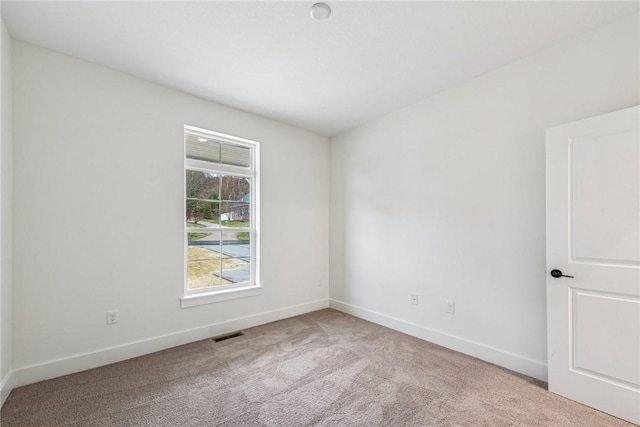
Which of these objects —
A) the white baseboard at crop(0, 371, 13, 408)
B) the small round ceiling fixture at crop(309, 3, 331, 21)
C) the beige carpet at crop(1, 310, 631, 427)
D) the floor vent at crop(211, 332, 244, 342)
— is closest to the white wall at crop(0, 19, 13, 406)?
the white baseboard at crop(0, 371, 13, 408)

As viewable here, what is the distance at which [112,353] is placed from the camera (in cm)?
250

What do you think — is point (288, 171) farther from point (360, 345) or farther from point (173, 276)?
point (360, 345)

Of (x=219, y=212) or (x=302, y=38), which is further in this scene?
(x=219, y=212)

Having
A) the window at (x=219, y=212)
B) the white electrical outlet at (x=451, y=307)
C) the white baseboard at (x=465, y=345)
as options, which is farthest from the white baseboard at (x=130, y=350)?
the white electrical outlet at (x=451, y=307)

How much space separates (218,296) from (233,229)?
30.9 inches

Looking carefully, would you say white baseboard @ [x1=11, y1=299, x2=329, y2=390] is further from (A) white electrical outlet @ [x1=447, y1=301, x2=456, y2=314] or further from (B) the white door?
(B) the white door

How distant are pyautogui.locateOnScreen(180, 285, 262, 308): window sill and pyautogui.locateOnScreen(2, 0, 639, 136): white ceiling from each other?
7.06 feet

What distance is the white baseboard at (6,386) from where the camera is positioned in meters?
1.90

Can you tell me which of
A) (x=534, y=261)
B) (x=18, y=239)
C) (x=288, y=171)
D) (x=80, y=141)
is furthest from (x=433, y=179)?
(x=18, y=239)

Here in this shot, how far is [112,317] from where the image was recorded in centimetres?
252

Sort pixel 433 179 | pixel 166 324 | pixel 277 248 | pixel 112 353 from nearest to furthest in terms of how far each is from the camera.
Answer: pixel 112 353 → pixel 166 324 → pixel 433 179 → pixel 277 248

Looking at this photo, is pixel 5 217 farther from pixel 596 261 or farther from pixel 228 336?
pixel 596 261

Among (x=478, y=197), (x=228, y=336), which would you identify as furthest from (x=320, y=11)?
(x=228, y=336)

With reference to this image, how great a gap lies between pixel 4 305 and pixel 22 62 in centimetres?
180
